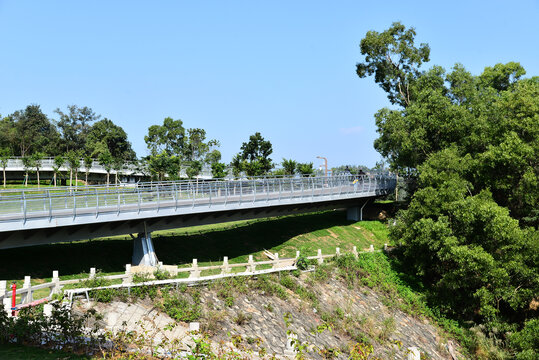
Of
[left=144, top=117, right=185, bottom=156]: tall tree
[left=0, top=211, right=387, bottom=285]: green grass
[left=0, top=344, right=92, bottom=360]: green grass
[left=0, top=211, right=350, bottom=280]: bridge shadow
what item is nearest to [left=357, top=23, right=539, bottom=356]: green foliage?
[left=0, top=211, right=387, bottom=285]: green grass

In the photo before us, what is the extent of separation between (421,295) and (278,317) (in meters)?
Result: 10.8

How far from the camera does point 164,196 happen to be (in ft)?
74.9

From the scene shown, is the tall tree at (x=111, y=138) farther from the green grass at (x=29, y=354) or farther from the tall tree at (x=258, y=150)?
the green grass at (x=29, y=354)

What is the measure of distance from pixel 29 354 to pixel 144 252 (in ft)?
46.5

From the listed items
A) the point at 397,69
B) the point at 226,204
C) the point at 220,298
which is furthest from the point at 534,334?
the point at 397,69

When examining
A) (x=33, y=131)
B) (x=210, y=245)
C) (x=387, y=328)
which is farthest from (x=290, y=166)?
(x=33, y=131)

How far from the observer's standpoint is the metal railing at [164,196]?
18.7 meters

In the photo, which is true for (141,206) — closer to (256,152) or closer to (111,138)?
(256,152)

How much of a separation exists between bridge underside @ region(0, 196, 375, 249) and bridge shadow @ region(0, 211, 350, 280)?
55.8 inches

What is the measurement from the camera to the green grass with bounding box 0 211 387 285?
68.1ft

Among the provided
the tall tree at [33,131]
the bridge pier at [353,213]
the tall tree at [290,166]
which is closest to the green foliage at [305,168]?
the tall tree at [290,166]

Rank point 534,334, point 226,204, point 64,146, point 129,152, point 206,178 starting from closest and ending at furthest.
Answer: point 534,334 < point 226,204 < point 206,178 < point 64,146 < point 129,152

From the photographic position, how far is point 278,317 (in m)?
17.3

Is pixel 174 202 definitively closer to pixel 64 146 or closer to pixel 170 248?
pixel 170 248
